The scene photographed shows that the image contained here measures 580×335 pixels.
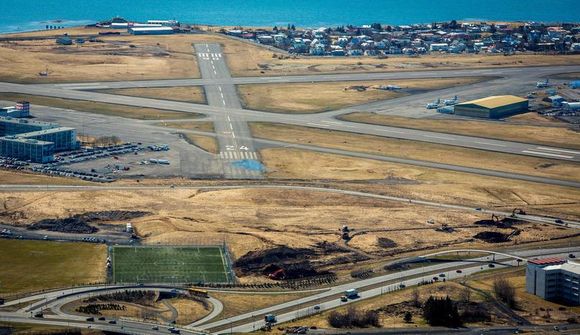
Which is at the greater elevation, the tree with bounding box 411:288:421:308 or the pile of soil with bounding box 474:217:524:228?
the pile of soil with bounding box 474:217:524:228

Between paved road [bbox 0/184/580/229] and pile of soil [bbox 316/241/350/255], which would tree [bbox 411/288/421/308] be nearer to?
pile of soil [bbox 316/241/350/255]

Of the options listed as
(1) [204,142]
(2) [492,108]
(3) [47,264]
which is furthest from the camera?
(2) [492,108]

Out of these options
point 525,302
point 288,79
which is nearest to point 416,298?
point 525,302

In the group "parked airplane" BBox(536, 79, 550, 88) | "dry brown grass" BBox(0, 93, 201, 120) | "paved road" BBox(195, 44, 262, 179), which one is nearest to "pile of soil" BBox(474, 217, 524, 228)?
"paved road" BBox(195, 44, 262, 179)

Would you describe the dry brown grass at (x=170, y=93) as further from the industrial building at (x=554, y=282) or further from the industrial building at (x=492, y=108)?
the industrial building at (x=554, y=282)

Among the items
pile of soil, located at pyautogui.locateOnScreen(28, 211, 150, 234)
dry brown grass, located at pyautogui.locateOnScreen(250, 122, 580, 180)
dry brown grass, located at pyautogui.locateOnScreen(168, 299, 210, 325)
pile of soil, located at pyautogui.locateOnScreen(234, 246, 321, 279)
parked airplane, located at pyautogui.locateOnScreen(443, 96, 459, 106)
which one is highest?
parked airplane, located at pyautogui.locateOnScreen(443, 96, 459, 106)

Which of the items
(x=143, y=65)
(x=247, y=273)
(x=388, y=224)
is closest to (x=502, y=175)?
(x=388, y=224)

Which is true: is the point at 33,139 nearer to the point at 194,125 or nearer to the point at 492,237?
the point at 194,125
